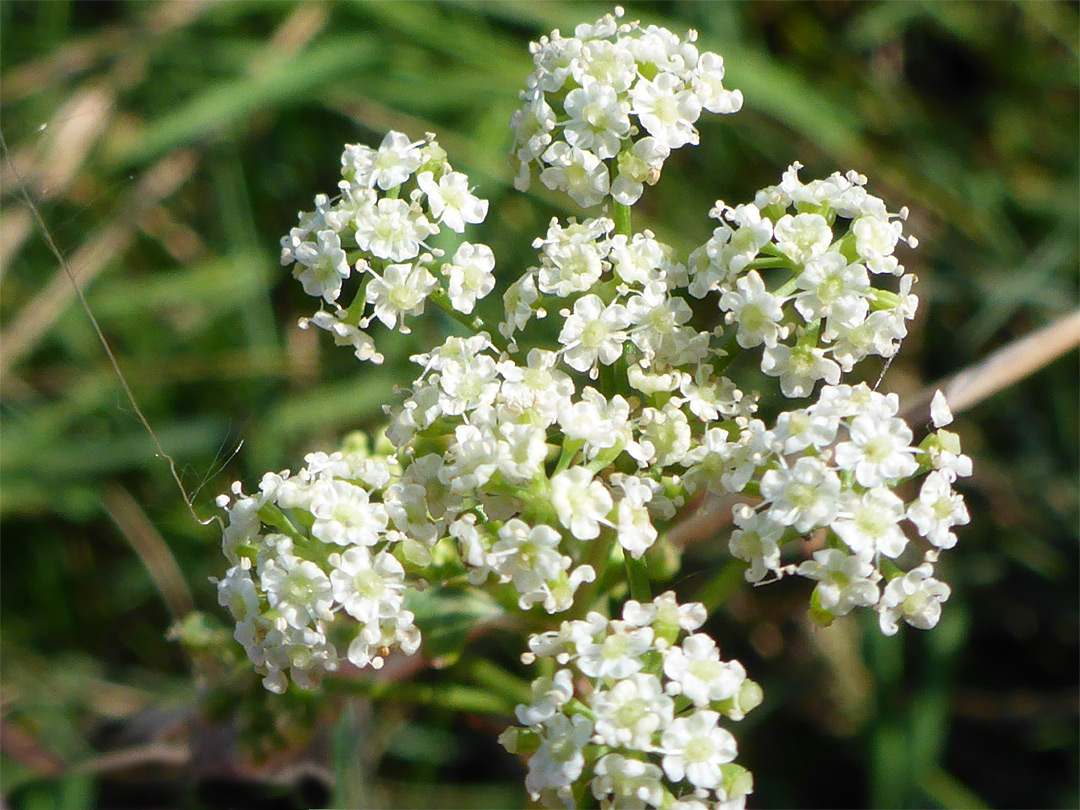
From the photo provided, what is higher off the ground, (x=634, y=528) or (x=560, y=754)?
(x=634, y=528)

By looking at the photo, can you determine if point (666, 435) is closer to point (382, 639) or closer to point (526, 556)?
point (526, 556)

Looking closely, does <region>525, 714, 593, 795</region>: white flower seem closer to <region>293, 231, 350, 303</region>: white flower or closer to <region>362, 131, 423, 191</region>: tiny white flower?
<region>293, 231, 350, 303</region>: white flower

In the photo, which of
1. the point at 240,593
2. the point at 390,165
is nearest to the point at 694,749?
the point at 240,593

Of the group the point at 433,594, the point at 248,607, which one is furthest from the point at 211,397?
the point at 248,607

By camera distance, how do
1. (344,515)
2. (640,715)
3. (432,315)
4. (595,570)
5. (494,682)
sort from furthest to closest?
1. (432,315)
2. (494,682)
3. (595,570)
4. (344,515)
5. (640,715)

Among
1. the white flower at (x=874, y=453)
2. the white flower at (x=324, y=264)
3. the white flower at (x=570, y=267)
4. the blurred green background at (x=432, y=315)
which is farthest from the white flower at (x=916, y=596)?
the blurred green background at (x=432, y=315)

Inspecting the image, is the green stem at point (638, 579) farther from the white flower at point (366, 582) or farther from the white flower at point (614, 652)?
the white flower at point (366, 582)

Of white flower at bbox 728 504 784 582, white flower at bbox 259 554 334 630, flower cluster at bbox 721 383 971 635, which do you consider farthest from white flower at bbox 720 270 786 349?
white flower at bbox 259 554 334 630
